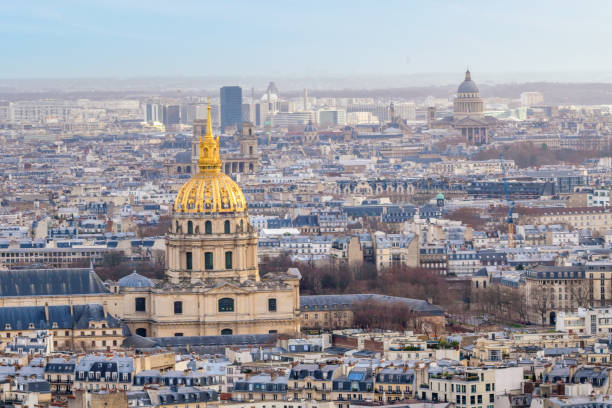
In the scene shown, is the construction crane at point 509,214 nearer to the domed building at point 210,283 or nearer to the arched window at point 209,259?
the domed building at point 210,283

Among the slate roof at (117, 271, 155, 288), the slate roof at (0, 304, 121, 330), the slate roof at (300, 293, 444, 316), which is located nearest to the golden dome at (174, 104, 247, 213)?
the slate roof at (117, 271, 155, 288)

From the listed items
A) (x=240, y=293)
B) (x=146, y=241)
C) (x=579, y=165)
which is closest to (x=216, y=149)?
(x=240, y=293)

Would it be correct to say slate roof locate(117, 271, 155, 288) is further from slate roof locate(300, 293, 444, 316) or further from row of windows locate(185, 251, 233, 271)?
slate roof locate(300, 293, 444, 316)

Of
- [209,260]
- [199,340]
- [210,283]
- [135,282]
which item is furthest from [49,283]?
[199,340]

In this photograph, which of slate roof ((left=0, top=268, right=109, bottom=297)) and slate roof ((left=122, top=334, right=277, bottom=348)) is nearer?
slate roof ((left=122, top=334, right=277, bottom=348))

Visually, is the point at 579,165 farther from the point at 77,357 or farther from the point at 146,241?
the point at 77,357

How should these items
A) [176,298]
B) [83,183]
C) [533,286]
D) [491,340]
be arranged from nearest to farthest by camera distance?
[491,340]
[176,298]
[533,286]
[83,183]

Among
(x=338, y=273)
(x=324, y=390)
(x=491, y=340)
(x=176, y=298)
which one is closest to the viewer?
(x=324, y=390)
